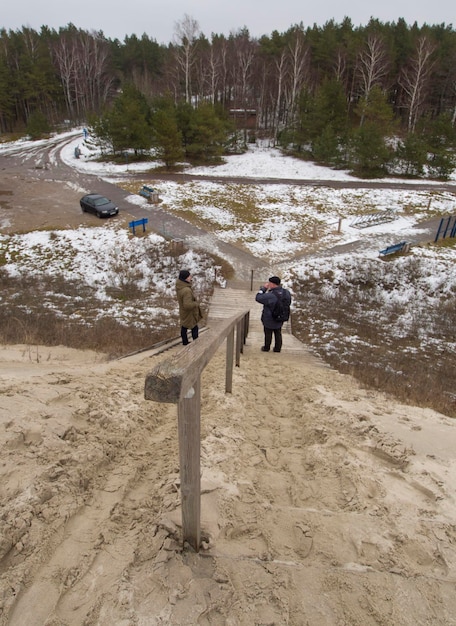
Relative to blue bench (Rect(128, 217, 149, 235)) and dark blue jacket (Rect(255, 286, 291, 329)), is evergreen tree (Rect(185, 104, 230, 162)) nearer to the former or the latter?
blue bench (Rect(128, 217, 149, 235))

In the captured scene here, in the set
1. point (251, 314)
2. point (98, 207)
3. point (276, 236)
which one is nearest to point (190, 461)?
point (251, 314)

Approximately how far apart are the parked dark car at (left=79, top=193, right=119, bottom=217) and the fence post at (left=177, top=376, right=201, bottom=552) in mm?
20841

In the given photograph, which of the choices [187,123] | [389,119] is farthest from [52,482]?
[389,119]

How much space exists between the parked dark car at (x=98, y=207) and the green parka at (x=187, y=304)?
15630 mm

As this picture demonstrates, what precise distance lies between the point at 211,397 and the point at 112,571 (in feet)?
9.89

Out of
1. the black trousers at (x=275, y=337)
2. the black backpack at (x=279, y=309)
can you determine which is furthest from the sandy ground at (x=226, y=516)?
the black trousers at (x=275, y=337)

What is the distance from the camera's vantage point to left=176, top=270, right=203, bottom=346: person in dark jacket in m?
7.38

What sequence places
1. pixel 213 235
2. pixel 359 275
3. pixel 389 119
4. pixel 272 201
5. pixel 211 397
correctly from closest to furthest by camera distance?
pixel 211 397 → pixel 359 275 → pixel 213 235 → pixel 272 201 → pixel 389 119

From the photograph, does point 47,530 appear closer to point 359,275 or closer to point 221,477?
point 221,477

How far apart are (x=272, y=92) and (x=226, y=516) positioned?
53487 mm

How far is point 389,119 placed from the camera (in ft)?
98.4

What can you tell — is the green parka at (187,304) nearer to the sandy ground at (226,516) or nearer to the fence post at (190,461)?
the sandy ground at (226,516)

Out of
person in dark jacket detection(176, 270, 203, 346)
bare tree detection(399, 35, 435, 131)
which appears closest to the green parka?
person in dark jacket detection(176, 270, 203, 346)

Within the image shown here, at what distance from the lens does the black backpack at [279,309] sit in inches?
294
